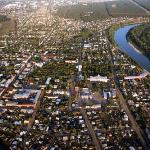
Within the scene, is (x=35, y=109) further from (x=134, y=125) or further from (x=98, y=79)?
(x=98, y=79)

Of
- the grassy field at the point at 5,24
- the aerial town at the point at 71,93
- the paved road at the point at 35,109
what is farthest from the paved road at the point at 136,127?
the grassy field at the point at 5,24

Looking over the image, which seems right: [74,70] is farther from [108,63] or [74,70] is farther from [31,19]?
[31,19]

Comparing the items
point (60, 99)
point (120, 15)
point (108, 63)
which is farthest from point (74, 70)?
point (120, 15)

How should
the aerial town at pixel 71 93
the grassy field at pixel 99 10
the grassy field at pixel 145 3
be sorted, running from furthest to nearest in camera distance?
the grassy field at pixel 145 3 → the grassy field at pixel 99 10 → the aerial town at pixel 71 93

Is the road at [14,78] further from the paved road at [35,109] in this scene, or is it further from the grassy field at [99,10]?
the grassy field at [99,10]

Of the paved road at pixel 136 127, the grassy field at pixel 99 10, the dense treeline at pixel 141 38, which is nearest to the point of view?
the paved road at pixel 136 127

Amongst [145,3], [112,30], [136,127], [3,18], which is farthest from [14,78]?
[145,3]
